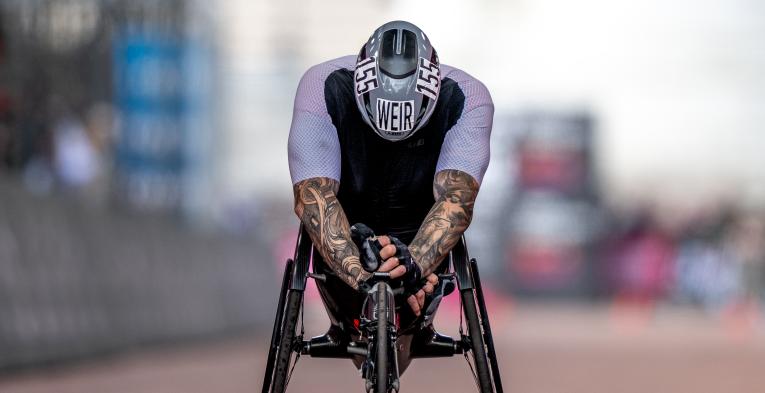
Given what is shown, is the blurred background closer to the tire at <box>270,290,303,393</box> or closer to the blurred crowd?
the blurred crowd

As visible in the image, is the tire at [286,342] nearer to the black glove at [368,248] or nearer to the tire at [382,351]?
the black glove at [368,248]

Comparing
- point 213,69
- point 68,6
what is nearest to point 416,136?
point 68,6

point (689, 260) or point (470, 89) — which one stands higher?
Result: point (470, 89)

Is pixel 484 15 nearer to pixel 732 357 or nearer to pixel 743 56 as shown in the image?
pixel 743 56

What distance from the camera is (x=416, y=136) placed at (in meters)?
7.48

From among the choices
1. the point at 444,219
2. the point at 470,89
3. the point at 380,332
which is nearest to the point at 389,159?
the point at 470,89

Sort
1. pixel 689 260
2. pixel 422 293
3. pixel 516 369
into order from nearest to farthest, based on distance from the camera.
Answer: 1. pixel 422 293
2. pixel 516 369
3. pixel 689 260

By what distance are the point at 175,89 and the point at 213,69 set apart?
145 inches

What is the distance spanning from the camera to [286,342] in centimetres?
692

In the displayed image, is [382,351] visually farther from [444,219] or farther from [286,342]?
[444,219]

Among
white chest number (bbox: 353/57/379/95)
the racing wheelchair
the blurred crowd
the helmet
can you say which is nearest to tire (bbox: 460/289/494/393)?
the racing wheelchair

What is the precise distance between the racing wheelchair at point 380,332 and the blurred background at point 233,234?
502cm

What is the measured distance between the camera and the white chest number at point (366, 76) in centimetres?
689

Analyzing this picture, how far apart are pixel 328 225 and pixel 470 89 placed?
0.91 meters
